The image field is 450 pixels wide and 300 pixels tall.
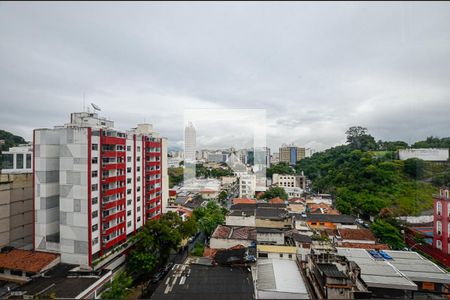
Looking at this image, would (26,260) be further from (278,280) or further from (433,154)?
(433,154)

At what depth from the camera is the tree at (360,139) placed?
811 inches

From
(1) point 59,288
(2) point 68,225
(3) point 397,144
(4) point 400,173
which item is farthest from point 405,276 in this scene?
(3) point 397,144

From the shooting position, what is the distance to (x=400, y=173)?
13.6 meters

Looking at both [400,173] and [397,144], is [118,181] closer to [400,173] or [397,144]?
[400,173]

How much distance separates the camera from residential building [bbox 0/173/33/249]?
6.25 metres

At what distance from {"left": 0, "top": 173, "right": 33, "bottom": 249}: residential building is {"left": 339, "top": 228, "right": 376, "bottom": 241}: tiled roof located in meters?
10.2

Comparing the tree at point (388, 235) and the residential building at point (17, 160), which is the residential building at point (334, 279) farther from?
the residential building at point (17, 160)

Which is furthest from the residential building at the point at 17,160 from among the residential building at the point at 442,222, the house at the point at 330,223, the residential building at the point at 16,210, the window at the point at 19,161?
the residential building at the point at 442,222

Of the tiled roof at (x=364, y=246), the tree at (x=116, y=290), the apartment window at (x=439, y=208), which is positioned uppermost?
the apartment window at (x=439, y=208)

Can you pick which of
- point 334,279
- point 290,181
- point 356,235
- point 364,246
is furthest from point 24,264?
point 290,181

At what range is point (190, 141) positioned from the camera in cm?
1594

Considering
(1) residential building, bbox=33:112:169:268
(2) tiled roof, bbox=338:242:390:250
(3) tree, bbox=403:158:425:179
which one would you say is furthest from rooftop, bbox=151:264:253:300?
(3) tree, bbox=403:158:425:179

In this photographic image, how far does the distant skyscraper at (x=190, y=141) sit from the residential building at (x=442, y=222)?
10.8m

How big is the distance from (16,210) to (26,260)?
190cm
